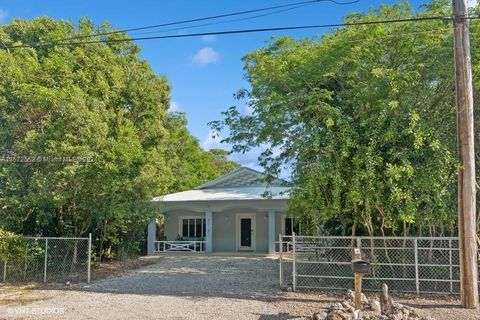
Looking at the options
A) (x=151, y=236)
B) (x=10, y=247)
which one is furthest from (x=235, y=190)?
(x=10, y=247)

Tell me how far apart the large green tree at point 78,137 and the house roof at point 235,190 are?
3.66 meters

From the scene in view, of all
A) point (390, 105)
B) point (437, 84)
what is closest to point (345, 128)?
point (390, 105)

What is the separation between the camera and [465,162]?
8.64m

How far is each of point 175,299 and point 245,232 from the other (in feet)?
41.3

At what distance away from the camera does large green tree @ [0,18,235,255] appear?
1255cm

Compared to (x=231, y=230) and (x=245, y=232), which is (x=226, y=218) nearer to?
(x=231, y=230)

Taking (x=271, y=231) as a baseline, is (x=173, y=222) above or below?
above

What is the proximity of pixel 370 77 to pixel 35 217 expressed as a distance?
11490 mm

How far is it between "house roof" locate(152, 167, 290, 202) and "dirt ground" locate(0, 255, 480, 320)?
22.9 ft

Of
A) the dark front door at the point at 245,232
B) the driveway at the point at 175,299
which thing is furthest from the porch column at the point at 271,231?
the driveway at the point at 175,299

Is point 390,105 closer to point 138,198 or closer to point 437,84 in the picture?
point 437,84

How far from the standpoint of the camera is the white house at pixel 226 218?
20234 millimetres

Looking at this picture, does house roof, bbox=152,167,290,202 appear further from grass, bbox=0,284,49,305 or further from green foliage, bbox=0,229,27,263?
grass, bbox=0,284,49,305

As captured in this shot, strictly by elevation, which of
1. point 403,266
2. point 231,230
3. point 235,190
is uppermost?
point 235,190
